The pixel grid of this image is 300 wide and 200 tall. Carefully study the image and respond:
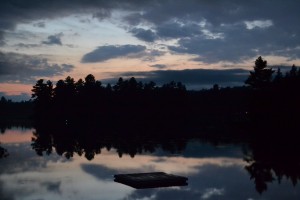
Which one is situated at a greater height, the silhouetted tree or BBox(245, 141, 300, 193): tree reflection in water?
the silhouetted tree

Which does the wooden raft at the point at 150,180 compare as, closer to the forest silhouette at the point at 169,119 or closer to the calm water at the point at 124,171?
the calm water at the point at 124,171

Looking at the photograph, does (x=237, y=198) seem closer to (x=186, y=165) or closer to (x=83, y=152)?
(x=186, y=165)

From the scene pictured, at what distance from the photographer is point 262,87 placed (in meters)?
80.9

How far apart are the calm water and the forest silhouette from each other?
156 centimetres

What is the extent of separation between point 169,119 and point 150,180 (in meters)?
99.4

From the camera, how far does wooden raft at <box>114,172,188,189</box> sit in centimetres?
2710

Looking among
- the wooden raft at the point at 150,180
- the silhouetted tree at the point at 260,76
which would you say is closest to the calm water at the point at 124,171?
the wooden raft at the point at 150,180

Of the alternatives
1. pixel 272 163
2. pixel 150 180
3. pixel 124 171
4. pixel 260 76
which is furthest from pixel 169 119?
pixel 150 180

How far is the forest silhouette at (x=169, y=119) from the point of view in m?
48.9

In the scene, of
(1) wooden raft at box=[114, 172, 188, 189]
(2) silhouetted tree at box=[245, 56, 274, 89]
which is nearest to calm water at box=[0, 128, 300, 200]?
(1) wooden raft at box=[114, 172, 188, 189]

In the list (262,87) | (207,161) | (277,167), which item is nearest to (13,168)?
(207,161)

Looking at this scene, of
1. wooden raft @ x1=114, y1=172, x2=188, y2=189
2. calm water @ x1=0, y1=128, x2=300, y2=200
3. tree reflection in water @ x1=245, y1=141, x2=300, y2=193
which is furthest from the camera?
tree reflection in water @ x1=245, y1=141, x2=300, y2=193

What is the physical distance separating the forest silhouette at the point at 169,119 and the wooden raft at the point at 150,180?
18.9 ft

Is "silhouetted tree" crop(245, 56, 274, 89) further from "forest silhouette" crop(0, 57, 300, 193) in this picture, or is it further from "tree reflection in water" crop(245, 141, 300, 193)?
"tree reflection in water" crop(245, 141, 300, 193)
